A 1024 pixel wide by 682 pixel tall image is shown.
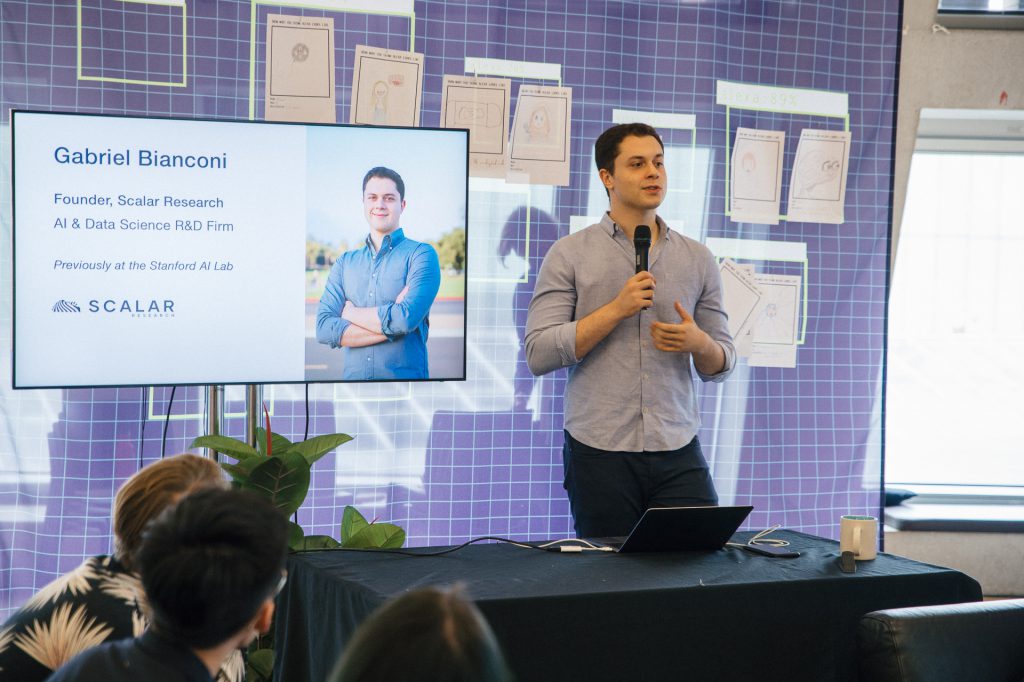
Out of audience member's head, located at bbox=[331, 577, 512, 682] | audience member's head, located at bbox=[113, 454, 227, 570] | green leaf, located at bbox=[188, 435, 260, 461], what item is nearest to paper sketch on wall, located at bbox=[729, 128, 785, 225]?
green leaf, located at bbox=[188, 435, 260, 461]

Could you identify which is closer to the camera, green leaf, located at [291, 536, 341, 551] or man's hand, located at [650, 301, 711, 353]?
man's hand, located at [650, 301, 711, 353]

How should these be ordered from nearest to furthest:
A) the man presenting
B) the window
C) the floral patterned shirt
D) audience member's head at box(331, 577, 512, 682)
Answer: audience member's head at box(331, 577, 512, 682), the floral patterned shirt, the man presenting, the window

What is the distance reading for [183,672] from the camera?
1162mm

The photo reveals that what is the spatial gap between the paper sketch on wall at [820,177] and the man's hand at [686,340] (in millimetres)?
1168

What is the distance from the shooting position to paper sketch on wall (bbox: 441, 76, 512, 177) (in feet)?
10.9

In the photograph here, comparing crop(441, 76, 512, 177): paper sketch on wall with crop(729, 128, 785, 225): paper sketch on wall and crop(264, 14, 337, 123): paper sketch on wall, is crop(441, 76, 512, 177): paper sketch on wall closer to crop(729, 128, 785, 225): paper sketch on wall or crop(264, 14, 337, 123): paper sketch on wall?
crop(264, 14, 337, 123): paper sketch on wall

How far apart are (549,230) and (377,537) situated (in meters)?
1.21

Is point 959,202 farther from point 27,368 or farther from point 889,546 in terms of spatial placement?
point 27,368

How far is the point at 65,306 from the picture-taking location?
274 cm

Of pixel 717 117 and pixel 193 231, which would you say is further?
pixel 717 117

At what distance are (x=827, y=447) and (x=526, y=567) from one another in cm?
203

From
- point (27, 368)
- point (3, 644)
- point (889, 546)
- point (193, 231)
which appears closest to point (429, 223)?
point (193, 231)

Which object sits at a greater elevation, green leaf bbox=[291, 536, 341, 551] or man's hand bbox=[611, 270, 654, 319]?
man's hand bbox=[611, 270, 654, 319]

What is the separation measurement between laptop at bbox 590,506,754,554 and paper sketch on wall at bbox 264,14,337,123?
1725mm
